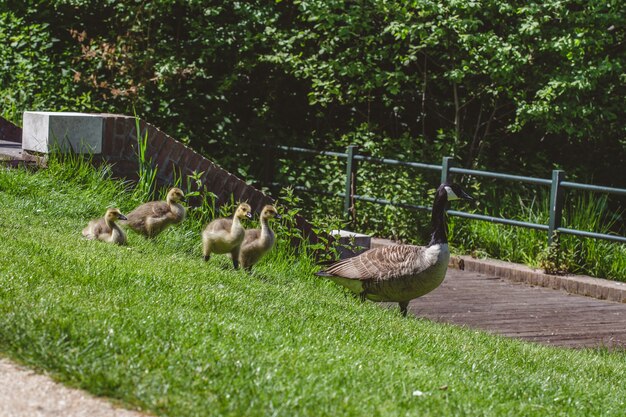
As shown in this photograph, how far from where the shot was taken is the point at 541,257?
14070 millimetres

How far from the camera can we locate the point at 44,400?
5.37 metres

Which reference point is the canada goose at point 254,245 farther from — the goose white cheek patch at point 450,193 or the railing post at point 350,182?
the railing post at point 350,182

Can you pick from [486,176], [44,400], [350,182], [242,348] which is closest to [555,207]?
[486,176]

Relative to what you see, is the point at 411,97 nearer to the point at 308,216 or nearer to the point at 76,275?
the point at 308,216

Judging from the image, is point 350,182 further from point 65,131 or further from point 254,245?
point 254,245

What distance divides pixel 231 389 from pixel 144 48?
13252 mm

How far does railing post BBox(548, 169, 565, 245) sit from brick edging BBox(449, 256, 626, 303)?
54 centimetres

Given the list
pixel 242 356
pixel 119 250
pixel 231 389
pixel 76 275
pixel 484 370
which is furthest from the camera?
pixel 119 250

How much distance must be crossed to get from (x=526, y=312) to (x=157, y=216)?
401 cm

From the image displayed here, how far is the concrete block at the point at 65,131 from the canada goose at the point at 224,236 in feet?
9.23

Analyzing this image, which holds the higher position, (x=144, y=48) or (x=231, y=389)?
(x=144, y=48)

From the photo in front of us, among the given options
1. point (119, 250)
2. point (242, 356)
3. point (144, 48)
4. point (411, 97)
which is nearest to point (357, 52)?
point (411, 97)

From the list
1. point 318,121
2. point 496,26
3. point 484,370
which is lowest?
point 484,370

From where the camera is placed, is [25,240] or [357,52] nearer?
[25,240]
